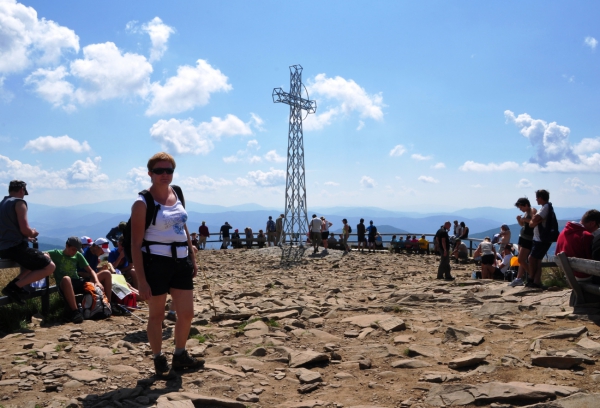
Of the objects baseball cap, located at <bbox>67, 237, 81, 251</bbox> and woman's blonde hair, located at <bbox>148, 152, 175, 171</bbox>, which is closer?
woman's blonde hair, located at <bbox>148, 152, 175, 171</bbox>

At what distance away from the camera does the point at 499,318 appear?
7586 millimetres

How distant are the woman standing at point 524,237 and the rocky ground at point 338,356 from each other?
47cm

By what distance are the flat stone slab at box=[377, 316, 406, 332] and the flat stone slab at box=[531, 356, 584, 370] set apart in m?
2.25

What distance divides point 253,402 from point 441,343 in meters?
2.89

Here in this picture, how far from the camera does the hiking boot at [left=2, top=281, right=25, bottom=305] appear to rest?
6.93 meters

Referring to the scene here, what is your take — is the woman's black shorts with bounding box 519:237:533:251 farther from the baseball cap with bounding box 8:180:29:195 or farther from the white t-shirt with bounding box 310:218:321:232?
the white t-shirt with bounding box 310:218:321:232

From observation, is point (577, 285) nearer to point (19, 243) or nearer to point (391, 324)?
point (391, 324)

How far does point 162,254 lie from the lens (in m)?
4.68

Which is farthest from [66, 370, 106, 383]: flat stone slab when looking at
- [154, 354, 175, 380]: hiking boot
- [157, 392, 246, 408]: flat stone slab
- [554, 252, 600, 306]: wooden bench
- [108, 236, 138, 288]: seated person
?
[554, 252, 600, 306]: wooden bench

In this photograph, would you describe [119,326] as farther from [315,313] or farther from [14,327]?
[315,313]

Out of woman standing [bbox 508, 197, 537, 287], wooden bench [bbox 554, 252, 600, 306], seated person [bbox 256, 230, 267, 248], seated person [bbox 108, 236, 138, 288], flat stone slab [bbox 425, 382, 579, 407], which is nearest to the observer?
flat stone slab [bbox 425, 382, 579, 407]

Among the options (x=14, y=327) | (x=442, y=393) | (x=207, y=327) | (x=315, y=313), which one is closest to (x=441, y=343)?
(x=442, y=393)

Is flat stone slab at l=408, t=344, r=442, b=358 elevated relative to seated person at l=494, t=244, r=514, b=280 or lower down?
lower down

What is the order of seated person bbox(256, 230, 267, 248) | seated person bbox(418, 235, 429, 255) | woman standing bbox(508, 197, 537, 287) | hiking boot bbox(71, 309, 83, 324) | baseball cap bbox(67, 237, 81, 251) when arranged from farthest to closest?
seated person bbox(256, 230, 267, 248) → seated person bbox(418, 235, 429, 255) → woman standing bbox(508, 197, 537, 287) → baseball cap bbox(67, 237, 81, 251) → hiking boot bbox(71, 309, 83, 324)
